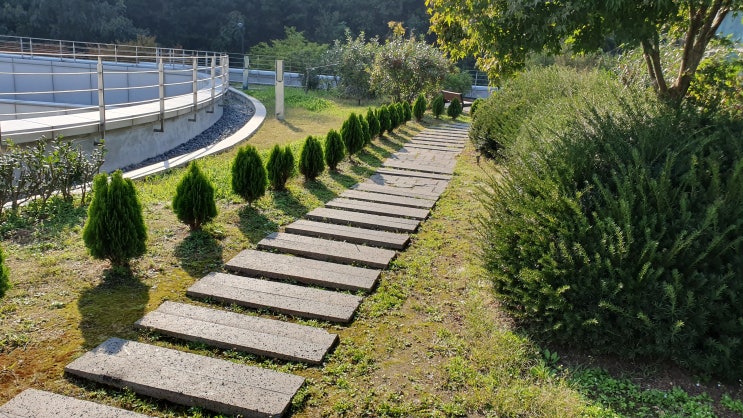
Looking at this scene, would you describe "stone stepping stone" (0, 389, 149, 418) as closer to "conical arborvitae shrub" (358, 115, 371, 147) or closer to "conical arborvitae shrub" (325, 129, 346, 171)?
"conical arborvitae shrub" (325, 129, 346, 171)

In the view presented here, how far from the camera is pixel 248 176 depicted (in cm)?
606

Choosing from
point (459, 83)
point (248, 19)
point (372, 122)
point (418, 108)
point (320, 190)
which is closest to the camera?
point (320, 190)

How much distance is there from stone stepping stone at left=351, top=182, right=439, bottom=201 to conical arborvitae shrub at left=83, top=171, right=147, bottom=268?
3949 mm

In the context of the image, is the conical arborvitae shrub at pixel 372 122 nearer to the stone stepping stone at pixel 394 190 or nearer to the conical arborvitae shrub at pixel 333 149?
the conical arborvitae shrub at pixel 333 149

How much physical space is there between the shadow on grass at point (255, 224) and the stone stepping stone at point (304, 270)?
0.53m

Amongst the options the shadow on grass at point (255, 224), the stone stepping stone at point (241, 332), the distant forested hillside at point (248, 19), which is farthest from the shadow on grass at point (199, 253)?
the distant forested hillside at point (248, 19)

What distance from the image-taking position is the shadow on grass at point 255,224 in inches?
212

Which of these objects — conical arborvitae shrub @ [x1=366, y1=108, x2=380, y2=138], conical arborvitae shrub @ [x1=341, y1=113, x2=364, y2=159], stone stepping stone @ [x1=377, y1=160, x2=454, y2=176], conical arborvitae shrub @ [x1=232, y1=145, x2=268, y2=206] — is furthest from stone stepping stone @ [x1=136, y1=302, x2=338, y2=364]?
conical arborvitae shrub @ [x1=366, y1=108, x2=380, y2=138]

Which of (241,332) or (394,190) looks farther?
(394,190)

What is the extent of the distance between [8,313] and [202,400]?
1.64 metres

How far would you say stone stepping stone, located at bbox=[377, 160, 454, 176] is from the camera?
9.29 metres

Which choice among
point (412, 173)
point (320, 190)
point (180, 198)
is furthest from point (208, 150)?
point (180, 198)

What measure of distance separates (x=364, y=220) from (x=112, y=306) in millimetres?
2935

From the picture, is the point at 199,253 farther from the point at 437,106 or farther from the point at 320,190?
the point at 437,106
